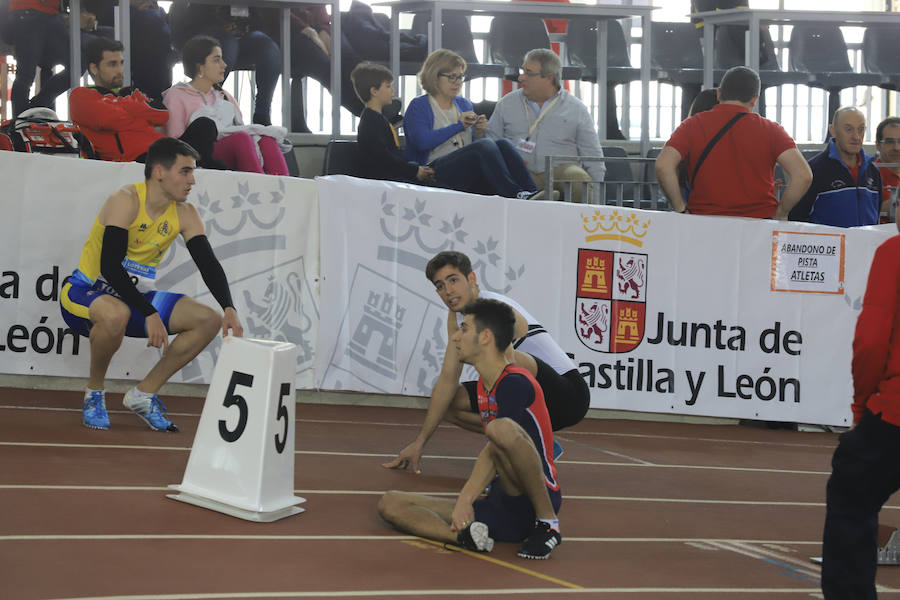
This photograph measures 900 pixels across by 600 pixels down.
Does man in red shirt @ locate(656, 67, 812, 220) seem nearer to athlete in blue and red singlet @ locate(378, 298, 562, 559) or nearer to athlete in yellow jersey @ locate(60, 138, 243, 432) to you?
athlete in yellow jersey @ locate(60, 138, 243, 432)

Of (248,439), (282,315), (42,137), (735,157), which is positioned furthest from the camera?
(735,157)

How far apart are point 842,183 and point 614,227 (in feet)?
6.86

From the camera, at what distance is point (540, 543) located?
5.23 meters

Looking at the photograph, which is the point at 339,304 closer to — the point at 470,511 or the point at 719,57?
the point at 470,511

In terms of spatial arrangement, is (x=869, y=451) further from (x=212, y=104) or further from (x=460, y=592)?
(x=212, y=104)

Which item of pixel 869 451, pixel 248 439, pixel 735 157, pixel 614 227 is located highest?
pixel 735 157

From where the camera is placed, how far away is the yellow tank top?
23.8ft

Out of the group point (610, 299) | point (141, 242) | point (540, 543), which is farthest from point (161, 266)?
point (540, 543)

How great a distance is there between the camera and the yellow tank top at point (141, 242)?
7.26m

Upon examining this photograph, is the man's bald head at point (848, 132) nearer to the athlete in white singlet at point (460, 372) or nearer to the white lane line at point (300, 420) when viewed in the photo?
the white lane line at point (300, 420)

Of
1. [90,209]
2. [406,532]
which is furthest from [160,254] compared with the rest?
[406,532]

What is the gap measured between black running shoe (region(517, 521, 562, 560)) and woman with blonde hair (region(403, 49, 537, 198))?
15.5ft

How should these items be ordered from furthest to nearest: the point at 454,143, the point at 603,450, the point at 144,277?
the point at 454,143 → the point at 603,450 → the point at 144,277

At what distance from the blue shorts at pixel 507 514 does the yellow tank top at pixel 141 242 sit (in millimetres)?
2875
